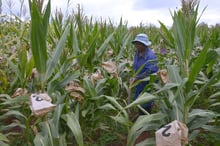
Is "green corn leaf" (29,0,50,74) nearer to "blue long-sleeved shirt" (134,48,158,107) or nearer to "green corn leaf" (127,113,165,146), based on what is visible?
"green corn leaf" (127,113,165,146)

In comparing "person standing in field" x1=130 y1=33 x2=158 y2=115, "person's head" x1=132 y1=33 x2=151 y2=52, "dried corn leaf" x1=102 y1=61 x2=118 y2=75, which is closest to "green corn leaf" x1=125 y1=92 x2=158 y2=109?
"dried corn leaf" x1=102 y1=61 x2=118 y2=75

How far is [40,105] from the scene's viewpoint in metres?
1.53

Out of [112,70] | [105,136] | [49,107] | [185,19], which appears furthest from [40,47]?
[105,136]

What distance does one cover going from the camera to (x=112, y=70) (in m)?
2.67

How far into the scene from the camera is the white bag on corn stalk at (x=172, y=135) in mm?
1400

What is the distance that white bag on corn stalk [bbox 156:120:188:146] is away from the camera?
4.59 ft

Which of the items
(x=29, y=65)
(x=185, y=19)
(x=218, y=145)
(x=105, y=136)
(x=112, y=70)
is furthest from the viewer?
(x=105, y=136)

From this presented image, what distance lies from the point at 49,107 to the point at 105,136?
57.6 inches

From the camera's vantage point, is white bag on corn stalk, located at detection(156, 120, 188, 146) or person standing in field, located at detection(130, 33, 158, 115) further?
person standing in field, located at detection(130, 33, 158, 115)

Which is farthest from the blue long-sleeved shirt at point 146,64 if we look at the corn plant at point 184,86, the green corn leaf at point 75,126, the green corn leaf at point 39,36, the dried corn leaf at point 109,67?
the green corn leaf at point 39,36

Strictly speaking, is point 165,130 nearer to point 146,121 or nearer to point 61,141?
point 146,121

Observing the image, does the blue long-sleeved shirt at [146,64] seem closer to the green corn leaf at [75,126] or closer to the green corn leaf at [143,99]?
the green corn leaf at [143,99]

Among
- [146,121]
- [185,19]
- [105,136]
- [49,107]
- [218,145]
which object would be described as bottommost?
[105,136]

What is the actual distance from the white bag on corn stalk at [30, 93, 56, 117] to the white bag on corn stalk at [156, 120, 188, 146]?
0.55m
